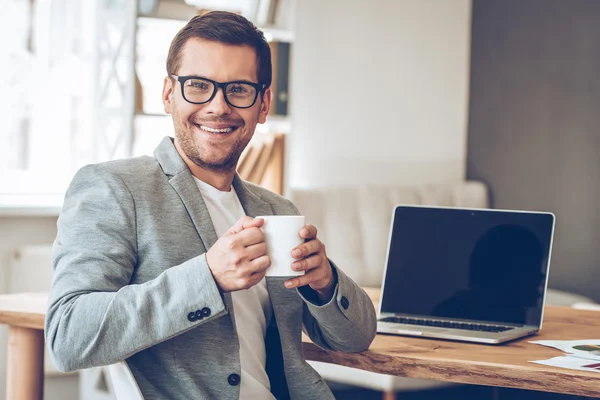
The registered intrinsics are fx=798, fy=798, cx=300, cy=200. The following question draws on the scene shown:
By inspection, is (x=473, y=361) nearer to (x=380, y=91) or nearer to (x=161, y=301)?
(x=161, y=301)

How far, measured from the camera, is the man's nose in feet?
4.93

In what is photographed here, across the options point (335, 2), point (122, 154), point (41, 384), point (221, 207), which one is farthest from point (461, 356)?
point (335, 2)

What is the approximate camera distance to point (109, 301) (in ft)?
4.11

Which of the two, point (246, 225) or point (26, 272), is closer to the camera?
point (246, 225)

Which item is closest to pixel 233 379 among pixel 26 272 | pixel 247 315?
pixel 247 315

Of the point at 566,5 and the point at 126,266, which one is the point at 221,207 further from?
the point at 566,5

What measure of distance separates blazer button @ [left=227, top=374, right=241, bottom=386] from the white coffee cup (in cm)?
25

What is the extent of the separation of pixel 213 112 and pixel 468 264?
685 millimetres

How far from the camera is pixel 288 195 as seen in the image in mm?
3471

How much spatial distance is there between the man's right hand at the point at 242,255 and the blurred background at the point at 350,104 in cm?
186

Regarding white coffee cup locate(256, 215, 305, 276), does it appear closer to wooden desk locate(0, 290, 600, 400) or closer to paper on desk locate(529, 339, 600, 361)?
wooden desk locate(0, 290, 600, 400)

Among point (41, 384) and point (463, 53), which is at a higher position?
point (463, 53)

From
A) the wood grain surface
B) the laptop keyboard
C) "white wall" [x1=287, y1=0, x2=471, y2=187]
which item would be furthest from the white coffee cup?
"white wall" [x1=287, y1=0, x2=471, y2=187]

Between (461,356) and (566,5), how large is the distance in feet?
9.77
